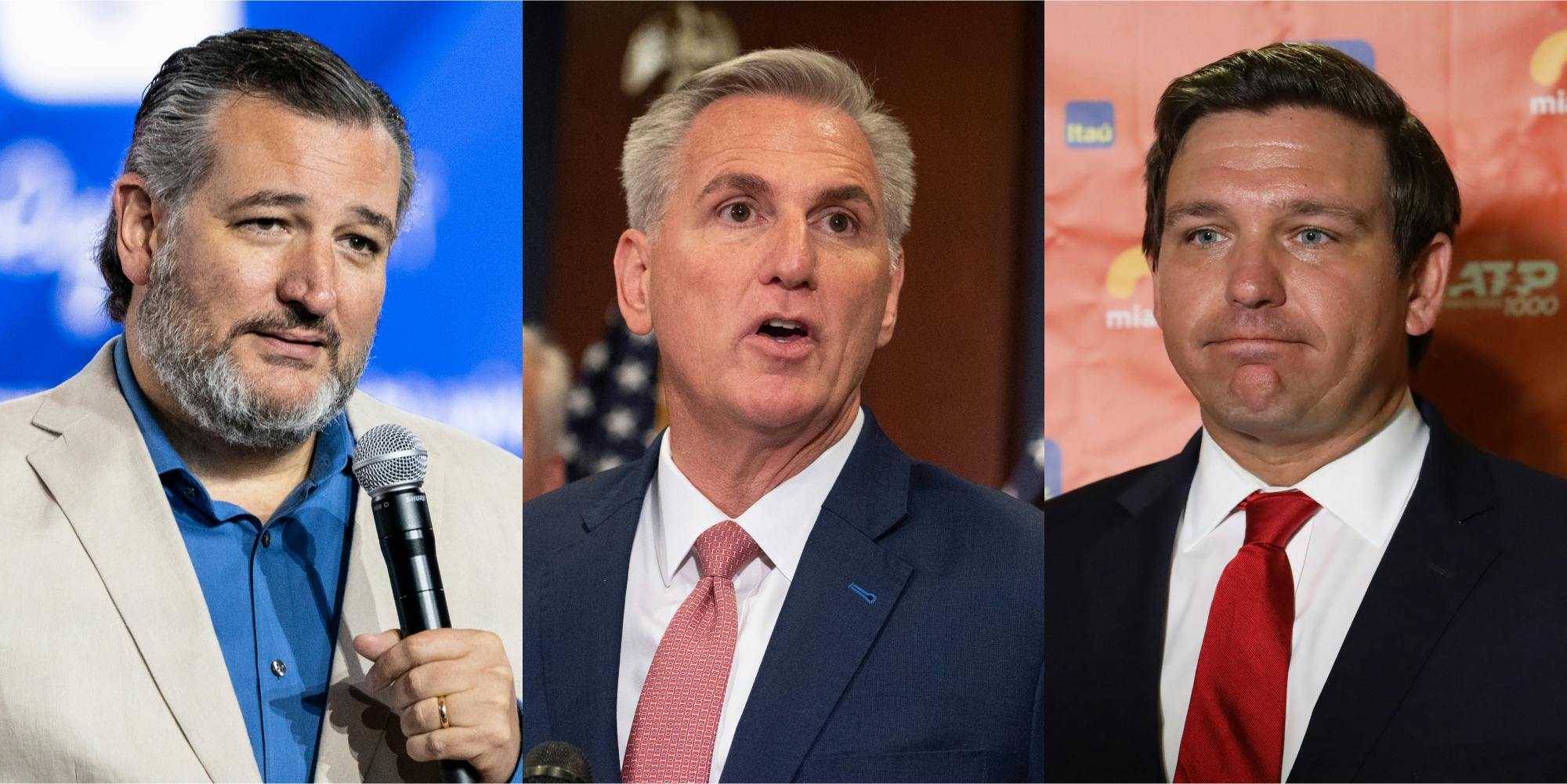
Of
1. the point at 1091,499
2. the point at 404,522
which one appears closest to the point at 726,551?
the point at 404,522

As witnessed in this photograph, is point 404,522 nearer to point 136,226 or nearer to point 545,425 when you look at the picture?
point 545,425

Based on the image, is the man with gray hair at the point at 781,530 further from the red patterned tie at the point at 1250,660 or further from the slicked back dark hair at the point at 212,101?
the slicked back dark hair at the point at 212,101

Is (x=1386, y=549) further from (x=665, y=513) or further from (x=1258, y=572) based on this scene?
(x=665, y=513)

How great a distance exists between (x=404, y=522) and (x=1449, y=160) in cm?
217

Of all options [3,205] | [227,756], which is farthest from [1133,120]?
[3,205]

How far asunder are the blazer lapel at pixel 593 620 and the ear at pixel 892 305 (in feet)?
1.73

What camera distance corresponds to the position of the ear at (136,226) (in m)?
2.73

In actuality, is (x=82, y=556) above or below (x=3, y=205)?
below

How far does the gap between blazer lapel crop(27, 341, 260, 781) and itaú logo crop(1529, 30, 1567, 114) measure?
112 inches

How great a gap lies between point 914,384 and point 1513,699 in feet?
4.20

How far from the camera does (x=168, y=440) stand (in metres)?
2.71

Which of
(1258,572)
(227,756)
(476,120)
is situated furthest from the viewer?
(476,120)

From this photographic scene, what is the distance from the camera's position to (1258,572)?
2.72 metres

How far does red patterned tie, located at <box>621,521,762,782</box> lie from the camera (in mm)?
2635
